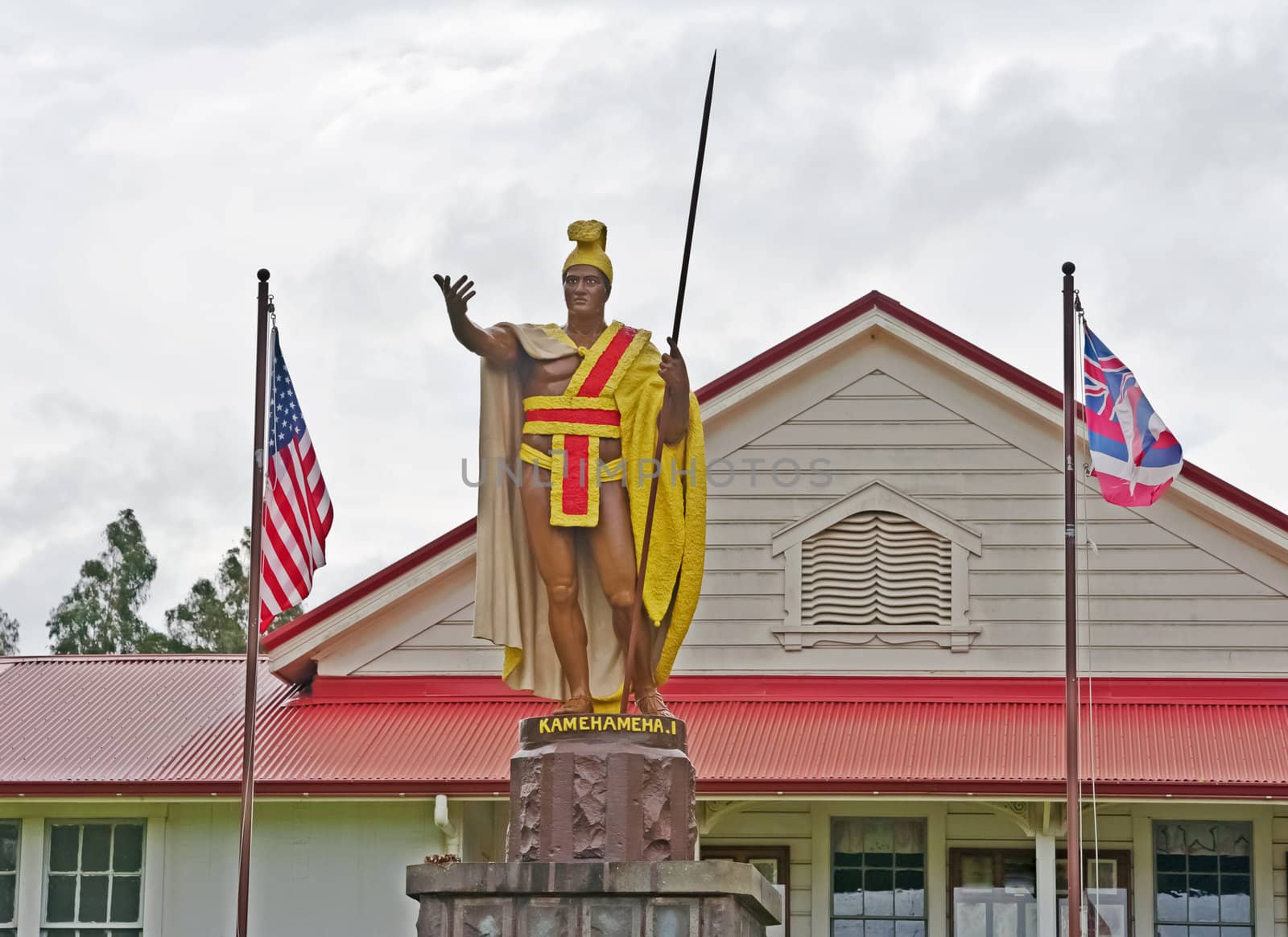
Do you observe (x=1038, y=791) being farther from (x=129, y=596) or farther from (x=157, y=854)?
(x=129, y=596)

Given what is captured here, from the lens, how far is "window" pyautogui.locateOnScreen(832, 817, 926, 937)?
2212cm

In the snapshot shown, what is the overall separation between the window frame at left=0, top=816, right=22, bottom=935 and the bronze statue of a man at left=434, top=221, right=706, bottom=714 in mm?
9756

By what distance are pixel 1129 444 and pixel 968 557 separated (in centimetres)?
418

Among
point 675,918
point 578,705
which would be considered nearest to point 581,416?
point 578,705

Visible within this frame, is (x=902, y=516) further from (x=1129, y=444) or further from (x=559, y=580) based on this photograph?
(x=559, y=580)

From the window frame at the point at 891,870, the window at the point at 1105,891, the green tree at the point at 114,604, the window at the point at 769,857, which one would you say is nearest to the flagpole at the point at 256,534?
the window at the point at 769,857

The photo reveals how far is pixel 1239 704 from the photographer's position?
21969mm

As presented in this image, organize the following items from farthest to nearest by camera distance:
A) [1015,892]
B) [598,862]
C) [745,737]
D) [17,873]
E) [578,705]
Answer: [1015,892] < [17,873] < [745,737] < [578,705] < [598,862]

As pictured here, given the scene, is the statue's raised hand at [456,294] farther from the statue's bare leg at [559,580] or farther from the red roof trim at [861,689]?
the red roof trim at [861,689]

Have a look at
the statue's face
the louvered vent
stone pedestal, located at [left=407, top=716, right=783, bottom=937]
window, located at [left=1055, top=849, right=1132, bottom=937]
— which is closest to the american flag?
the louvered vent

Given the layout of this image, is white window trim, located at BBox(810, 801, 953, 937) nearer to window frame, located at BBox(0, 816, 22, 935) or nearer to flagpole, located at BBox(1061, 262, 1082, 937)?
flagpole, located at BBox(1061, 262, 1082, 937)

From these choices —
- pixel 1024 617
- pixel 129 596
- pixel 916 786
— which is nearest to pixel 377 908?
pixel 916 786

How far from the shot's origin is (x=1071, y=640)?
60.4 ft

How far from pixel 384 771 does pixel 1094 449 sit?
677 centimetres
